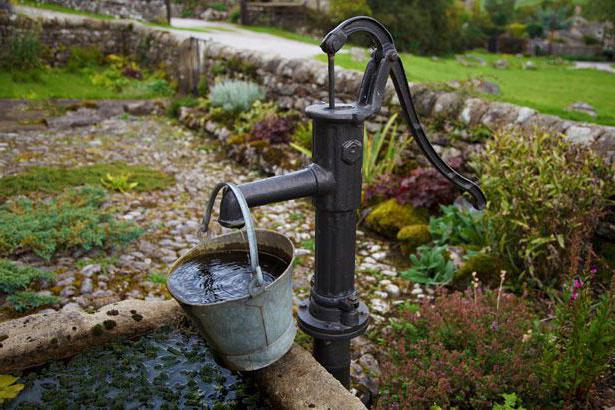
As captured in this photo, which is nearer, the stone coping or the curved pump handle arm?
the curved pump handle arm

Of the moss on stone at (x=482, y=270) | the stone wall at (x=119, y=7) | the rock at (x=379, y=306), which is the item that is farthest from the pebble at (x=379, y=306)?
the stone wall at (x=119, y=7)

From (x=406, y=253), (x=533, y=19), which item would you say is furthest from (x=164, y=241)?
(x=533, y=19)

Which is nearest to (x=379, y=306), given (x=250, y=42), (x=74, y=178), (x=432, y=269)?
(x=432, y=269)

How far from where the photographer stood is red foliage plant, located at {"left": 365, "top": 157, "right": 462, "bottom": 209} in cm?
459

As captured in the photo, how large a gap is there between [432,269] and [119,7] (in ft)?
47.6

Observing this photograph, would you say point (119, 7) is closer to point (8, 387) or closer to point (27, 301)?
point (27, 301)

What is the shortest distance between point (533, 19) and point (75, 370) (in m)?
24.3

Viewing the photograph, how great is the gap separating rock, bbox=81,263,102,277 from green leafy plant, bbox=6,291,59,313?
1.51 ft

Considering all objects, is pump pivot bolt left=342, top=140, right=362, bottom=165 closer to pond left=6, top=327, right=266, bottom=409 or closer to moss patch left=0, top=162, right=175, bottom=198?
pond left=6, top=327, right=266, bottom=409

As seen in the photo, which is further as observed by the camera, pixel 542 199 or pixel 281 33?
pixel 281 33

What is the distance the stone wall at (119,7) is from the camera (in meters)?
15.2

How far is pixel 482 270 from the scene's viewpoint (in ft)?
11.9

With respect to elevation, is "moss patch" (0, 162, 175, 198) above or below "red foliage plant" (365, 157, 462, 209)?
below

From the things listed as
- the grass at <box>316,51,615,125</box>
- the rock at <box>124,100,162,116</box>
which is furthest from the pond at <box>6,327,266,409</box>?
the rock at <box>124,100,162,116</box>
